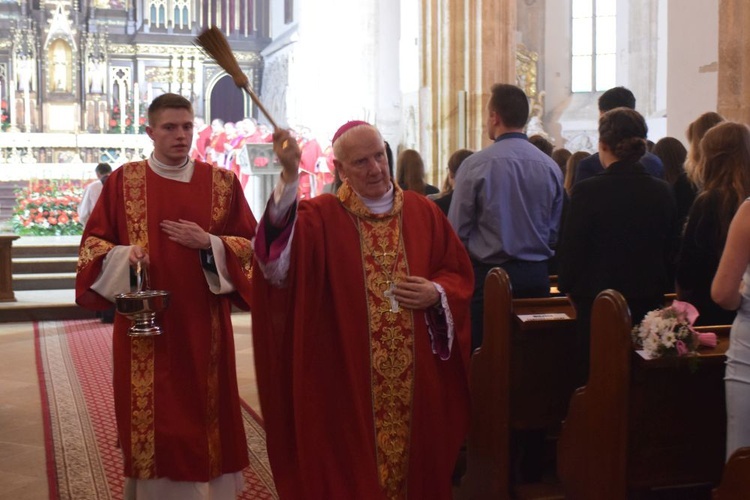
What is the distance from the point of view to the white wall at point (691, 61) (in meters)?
7.27

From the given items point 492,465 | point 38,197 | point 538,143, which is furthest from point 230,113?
point 492,465

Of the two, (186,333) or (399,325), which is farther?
(186,333)

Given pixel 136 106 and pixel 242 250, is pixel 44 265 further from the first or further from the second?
pixel 136 106

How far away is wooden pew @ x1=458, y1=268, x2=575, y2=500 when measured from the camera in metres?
3.95

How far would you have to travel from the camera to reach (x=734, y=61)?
6.53 metres

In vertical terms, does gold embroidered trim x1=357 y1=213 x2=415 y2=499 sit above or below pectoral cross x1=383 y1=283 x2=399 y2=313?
below

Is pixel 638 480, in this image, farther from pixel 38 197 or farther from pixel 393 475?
pixel 38 197

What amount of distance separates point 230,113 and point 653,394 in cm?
2235

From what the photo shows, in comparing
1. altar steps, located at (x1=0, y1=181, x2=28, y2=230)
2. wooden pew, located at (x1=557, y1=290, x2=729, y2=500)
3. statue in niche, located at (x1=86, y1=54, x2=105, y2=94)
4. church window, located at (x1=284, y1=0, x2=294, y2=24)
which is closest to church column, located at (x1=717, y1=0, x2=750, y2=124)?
wooden pew, located at (x1=557, y1=290, x2=729, y2=500)

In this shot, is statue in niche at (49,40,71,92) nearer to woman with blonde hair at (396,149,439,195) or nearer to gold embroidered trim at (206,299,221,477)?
woman with blonde hair at (396,149,439,195)

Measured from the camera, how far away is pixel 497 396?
13.1 feet

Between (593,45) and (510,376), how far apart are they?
46.7ft

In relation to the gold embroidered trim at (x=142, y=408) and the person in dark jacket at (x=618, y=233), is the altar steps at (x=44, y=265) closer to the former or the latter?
the gold embroidered trim at (x=142, y=408)

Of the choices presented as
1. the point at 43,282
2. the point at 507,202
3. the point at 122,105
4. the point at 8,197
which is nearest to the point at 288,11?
the point at 122,105
